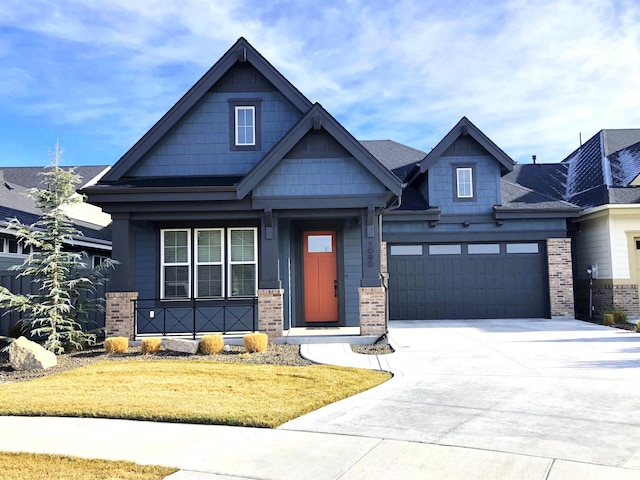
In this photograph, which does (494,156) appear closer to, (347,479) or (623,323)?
(623,323)

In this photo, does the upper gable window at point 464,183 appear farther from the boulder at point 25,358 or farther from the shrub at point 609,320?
the boulder at point 25,358

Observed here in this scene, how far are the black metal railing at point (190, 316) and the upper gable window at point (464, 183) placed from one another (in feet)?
24.7

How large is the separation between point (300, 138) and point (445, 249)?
693cm

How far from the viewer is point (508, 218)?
15.9 meters

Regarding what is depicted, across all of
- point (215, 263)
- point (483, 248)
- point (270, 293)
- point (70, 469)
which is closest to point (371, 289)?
point (270, 293)

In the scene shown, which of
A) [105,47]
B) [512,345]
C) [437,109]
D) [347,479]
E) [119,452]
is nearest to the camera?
[347,479]

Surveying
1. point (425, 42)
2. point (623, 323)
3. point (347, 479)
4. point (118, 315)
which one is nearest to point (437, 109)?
point (425, 42)

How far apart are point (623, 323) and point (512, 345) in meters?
5.41

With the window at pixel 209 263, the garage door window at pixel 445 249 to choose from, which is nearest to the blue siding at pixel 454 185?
the garage door window at pixel 445 249

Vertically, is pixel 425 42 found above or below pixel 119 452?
above

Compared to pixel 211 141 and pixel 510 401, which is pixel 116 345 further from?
pixel 510 401

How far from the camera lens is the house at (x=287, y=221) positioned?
11.6 metres

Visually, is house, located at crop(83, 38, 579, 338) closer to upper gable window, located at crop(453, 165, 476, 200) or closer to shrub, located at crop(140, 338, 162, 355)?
upper gable window, located at crop(453, 165, 476, 200)

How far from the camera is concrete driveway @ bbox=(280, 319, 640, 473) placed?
479 centimetres
